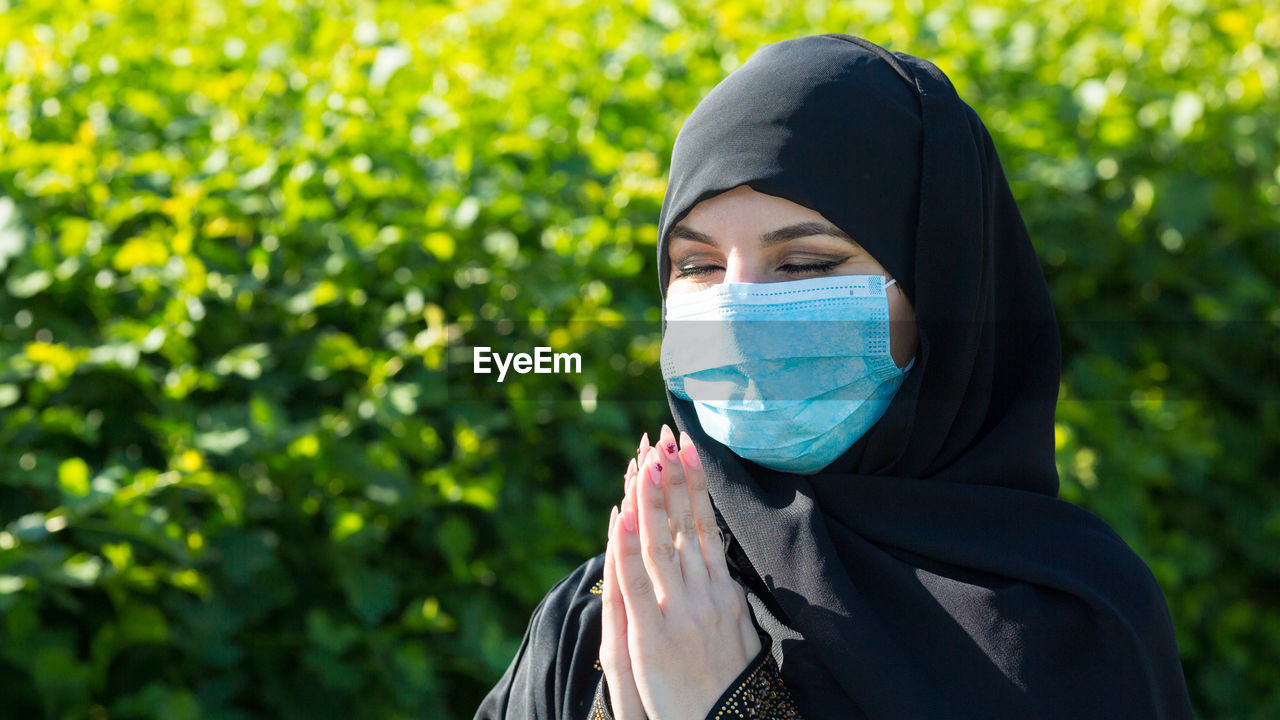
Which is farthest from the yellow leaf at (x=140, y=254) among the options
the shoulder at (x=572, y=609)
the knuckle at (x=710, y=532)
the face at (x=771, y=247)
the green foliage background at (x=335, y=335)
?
the knuckle at (x=710, y=532)

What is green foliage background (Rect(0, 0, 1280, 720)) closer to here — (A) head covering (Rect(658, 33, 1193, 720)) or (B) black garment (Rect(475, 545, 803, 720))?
(B) black garment (Rect(475, 545, 803, 720))

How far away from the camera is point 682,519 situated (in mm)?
1440

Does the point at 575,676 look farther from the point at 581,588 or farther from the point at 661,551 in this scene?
the point at 661,551

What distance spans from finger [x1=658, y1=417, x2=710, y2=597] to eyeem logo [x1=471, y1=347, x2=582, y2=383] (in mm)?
1097

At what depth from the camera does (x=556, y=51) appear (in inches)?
118

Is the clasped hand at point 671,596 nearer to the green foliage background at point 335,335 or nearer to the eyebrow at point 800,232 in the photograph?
the eyebrow at point 800,232

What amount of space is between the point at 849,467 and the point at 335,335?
1.31 metres

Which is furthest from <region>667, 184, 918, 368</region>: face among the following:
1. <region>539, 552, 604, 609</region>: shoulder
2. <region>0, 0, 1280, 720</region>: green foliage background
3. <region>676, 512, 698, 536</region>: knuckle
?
<region>0, 0, 1280, 720</region>: green foliage background

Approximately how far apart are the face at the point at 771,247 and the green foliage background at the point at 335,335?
84 cm

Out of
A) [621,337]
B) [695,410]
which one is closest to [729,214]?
[695,410]

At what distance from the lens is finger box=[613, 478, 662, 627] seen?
55.7 inches

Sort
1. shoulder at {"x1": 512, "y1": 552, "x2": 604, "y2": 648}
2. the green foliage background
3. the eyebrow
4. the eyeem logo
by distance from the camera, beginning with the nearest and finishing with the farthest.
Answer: the eyebrow, shoulder at {"x1": 512, "y1": 552, "x2": 604, "y2": 648}, the green foliage background, the eyeem logo

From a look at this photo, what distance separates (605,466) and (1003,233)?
1151mm

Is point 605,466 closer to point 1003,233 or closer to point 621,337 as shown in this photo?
point 621,337
